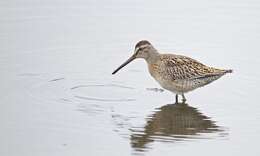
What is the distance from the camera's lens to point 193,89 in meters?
10.7

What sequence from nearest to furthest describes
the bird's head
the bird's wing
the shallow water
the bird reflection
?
1. the shallow water
2. the bird reflection
3. the bird's wing
4. the bird's head

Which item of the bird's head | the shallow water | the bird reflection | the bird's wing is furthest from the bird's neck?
the bird reflection

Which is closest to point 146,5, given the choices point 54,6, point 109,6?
point 109,6

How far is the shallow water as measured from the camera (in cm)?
905

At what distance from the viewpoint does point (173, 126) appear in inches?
383

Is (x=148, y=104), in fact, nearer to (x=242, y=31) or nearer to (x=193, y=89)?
(x=193, y=89)

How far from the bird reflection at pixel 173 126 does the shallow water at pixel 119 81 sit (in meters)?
0.01

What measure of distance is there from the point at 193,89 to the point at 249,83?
105 cm

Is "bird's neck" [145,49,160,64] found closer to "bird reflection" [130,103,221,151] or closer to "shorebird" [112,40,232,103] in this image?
"shorebird" [112,40,232,103]

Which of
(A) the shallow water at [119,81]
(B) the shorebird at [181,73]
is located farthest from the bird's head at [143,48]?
(A) the shallow water at [119,81]

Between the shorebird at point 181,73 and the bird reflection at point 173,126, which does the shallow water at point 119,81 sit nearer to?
the bird reflection at point 173,126

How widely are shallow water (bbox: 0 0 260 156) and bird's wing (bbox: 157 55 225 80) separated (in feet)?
1.24

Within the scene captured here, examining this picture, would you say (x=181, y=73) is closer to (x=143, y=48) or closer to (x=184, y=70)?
(x=184, y=70)

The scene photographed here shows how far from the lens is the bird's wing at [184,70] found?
34.7 feet
